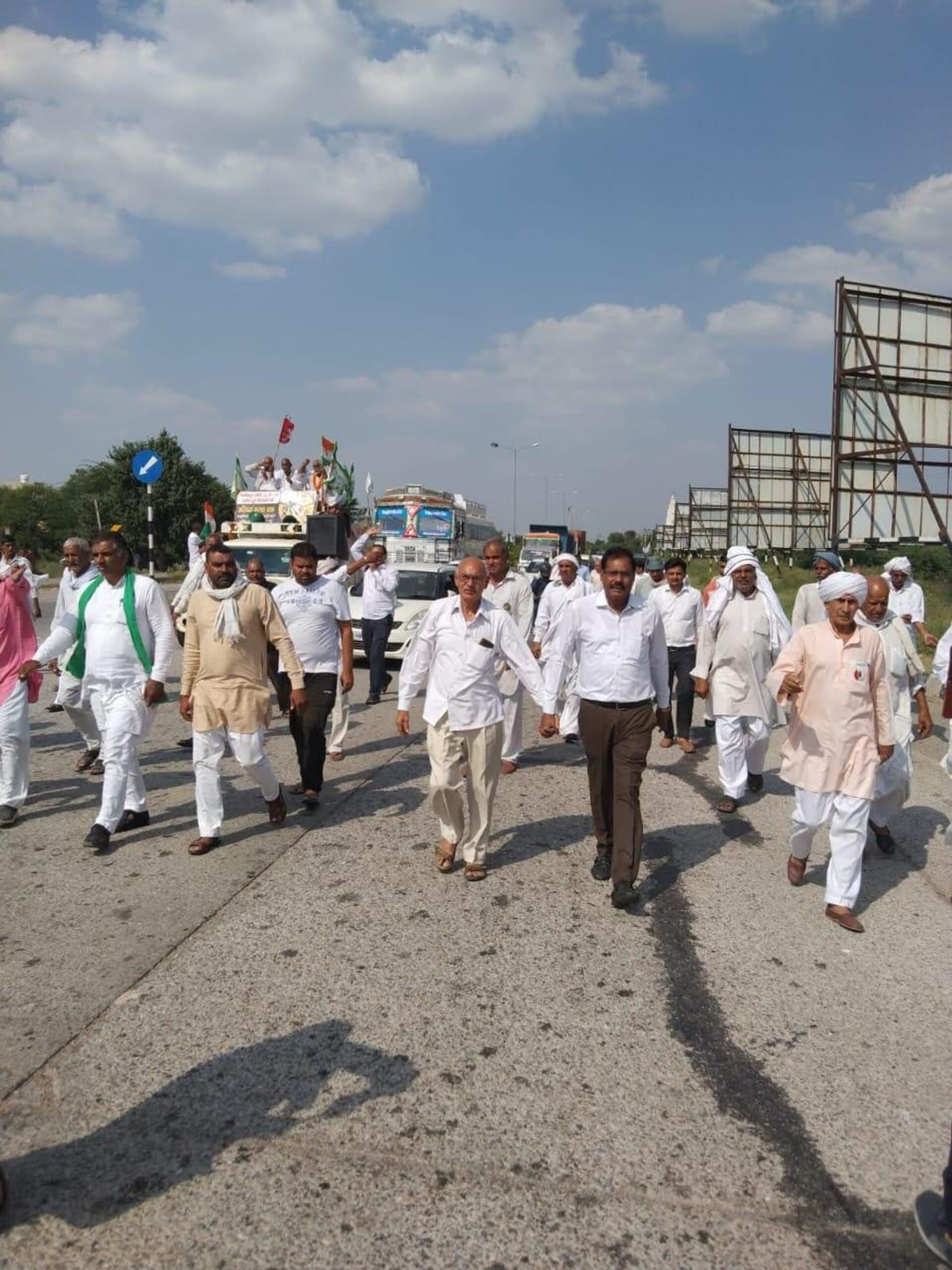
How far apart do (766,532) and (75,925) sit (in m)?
24.7

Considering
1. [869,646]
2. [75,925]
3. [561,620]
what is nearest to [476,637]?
[561,620]

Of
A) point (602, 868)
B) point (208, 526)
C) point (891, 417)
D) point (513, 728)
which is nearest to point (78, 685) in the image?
point (513, 728)

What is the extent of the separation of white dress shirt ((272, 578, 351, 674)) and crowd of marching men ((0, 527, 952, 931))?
14 millimetres

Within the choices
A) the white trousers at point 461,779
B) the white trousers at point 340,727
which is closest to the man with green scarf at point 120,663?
the white trousers at point 461,779

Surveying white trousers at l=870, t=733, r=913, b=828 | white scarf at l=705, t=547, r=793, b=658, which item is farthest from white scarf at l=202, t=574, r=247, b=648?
white trousers at l=870, t=733, r=913, b=828

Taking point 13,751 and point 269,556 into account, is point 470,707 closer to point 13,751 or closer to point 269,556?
point 13,751

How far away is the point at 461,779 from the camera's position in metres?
5.39

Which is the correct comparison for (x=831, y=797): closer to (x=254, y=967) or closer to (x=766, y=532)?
(x=254, y=967)

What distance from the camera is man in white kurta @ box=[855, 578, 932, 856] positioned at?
582 cm

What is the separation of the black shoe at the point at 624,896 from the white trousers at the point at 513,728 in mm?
3086

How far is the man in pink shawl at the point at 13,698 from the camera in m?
6.10

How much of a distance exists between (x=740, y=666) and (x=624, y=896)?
2693mm

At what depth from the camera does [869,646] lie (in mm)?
5012

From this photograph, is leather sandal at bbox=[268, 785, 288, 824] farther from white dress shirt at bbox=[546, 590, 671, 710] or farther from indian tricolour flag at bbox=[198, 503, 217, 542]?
indian tricolour flag at bbox=[198, 503, 217, 542]
